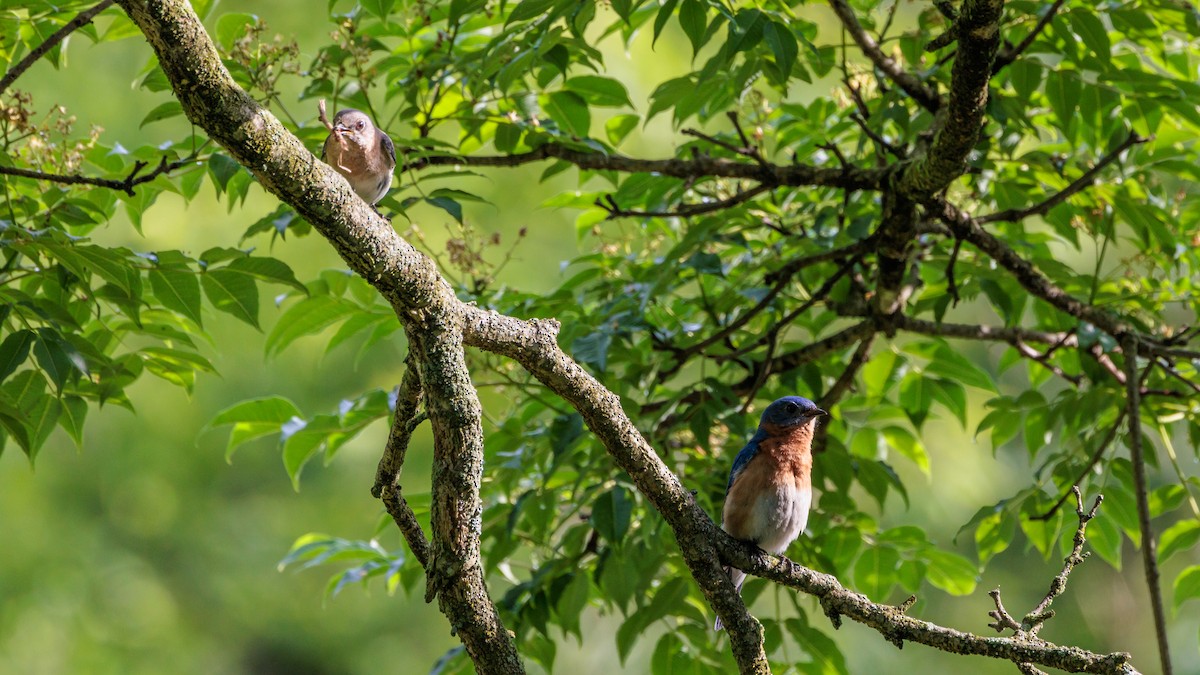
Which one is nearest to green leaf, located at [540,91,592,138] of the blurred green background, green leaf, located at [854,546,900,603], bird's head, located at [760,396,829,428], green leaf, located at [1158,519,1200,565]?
bird's head, located at [760,396,829,428]

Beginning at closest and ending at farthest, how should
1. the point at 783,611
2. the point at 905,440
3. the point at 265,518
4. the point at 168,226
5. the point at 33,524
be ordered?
the point at 905,440, the point at 168,226, the point at 33,524, the point at 265,518, the point at 783,611

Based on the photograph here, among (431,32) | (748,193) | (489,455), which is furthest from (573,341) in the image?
(431,32)

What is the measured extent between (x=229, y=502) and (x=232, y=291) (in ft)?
28.6

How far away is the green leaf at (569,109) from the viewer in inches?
168

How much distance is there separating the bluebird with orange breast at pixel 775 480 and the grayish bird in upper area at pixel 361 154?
65.3 inches

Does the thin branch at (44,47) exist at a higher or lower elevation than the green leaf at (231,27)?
lower

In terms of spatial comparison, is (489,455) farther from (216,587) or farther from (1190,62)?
(216,587)

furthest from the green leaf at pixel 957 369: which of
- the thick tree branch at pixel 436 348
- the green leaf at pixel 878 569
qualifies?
the thick tree branch at pixel 436 348

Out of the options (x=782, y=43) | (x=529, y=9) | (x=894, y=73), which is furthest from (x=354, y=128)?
(x=894, y=73)

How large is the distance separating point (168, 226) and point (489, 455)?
6679 mm

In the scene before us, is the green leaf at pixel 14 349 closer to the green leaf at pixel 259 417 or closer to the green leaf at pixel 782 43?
the green leaf at pixel 259 417

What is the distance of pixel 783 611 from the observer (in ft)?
40.4

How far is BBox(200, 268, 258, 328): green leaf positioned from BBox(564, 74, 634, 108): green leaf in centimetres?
142

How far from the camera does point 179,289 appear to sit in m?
3.50
